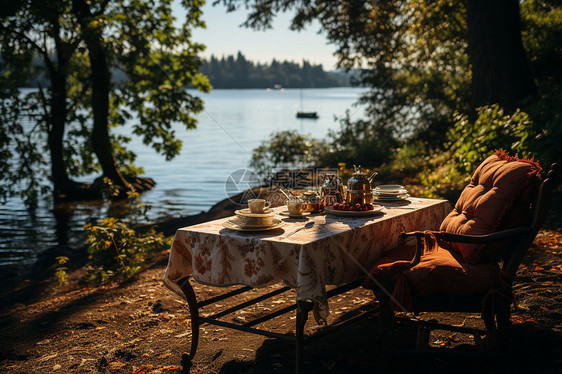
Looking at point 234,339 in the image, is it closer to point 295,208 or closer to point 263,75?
point 295,208

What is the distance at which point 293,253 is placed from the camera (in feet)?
9.64

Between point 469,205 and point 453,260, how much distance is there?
56cm

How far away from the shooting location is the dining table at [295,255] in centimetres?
295

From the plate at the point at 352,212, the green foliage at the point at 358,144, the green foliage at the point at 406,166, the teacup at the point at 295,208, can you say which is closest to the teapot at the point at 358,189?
the plate at the point at 352,212

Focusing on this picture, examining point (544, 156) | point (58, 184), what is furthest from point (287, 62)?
point (544, 156)

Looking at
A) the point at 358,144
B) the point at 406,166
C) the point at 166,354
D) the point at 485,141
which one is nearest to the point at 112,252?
the point at 166,354

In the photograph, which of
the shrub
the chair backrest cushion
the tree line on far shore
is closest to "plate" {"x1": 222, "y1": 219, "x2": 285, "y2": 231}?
the chair backrest cushion

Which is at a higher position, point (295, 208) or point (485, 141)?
point (485, 141)

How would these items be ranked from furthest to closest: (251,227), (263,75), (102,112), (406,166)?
(263,75)
(102,112)
(406,166)
(251,227)

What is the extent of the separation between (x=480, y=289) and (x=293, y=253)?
1.12 metres

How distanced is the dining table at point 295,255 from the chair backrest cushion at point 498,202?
0.51m

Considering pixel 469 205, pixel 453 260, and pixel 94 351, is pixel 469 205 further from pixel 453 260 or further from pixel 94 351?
pixel 94 351

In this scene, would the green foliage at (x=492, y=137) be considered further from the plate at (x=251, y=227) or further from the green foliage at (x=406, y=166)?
the plate at (x=251, y=227)

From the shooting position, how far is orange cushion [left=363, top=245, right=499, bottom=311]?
10.1 feet
